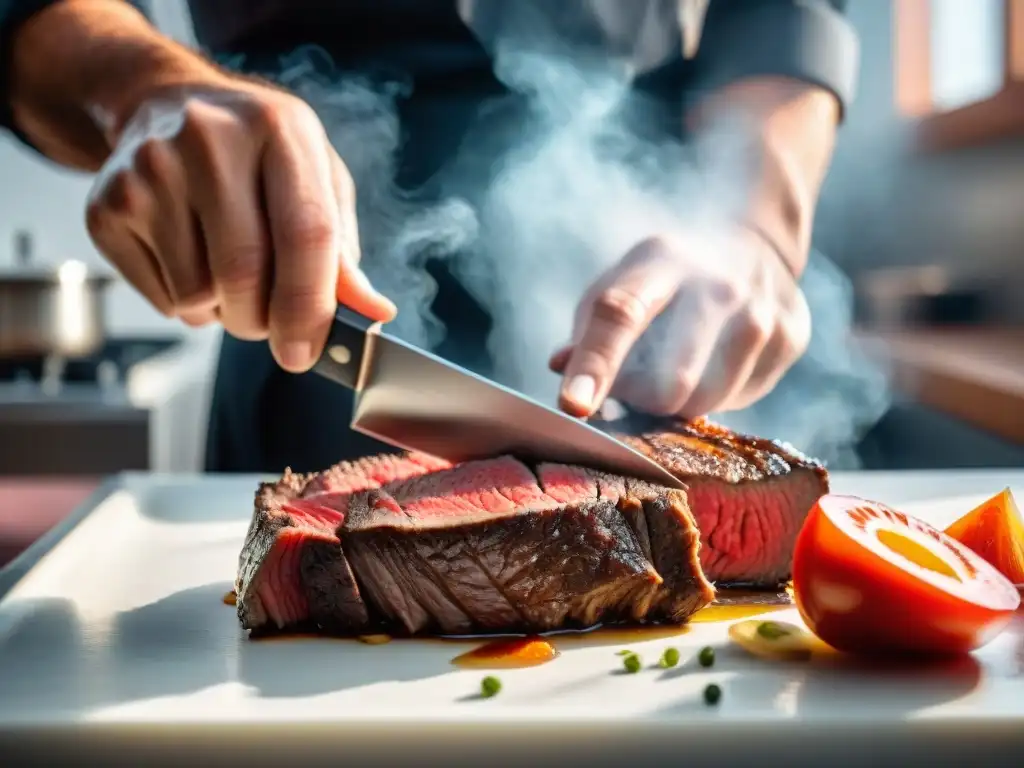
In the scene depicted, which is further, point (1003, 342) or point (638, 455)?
point (1003, 342)

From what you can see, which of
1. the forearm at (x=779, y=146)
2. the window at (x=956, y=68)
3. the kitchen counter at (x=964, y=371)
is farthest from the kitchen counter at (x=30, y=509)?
the window at (x=956, y=68)

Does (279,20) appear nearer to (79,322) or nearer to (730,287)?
(730,287)

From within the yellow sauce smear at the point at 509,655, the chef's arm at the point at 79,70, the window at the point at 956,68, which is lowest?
the yellow sauce smear at the point at 509,655

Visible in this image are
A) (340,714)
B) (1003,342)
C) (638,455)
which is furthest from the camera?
(1003,342)

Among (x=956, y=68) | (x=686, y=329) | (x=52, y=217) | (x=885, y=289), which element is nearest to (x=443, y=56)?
(x=686, y=329)

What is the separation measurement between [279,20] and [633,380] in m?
0.99

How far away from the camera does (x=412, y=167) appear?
2273 mm

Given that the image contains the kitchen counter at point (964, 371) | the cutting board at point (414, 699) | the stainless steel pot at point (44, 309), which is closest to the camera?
the cutting board at point (414, 699)

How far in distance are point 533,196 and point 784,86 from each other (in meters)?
0.58

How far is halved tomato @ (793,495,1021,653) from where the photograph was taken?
1.19m

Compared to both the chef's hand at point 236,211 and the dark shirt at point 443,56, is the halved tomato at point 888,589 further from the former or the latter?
the dark shirt at point 443,56

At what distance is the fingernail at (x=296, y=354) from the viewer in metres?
1.46

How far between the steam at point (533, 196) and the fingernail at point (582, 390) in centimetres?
48

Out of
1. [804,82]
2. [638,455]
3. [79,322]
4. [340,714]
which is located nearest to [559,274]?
[804,82]
